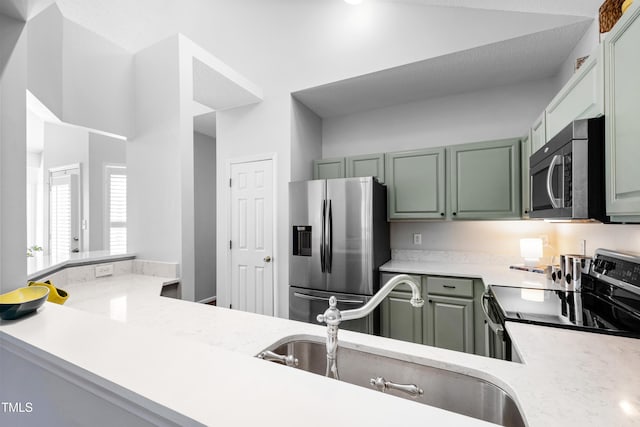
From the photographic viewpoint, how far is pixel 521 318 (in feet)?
4.29

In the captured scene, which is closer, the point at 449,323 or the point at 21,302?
the point at 21,302

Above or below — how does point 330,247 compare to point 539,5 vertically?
below

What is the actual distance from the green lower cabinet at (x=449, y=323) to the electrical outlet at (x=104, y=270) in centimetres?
261

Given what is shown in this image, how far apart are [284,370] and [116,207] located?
4.52m

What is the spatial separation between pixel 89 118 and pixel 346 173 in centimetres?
233

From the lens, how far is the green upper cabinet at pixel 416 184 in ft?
9.19

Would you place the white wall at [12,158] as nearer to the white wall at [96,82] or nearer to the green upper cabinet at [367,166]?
the white wall at [96,82]

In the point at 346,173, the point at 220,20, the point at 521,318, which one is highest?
the point at 220,20

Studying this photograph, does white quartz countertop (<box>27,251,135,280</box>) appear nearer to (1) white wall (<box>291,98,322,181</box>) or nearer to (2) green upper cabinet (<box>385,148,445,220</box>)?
(1) white wall (<box>291,98,322,181</box>)

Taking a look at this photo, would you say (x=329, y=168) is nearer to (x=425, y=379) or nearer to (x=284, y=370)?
(x=425, y=379)

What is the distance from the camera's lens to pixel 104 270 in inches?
87.1

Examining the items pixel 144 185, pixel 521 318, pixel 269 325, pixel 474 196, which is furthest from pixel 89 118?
pixel 474 196

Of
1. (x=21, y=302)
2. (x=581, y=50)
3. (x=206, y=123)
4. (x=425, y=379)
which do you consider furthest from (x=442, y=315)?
(x=206, y=123)

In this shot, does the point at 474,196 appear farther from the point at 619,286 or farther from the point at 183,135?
the point at 183,135
